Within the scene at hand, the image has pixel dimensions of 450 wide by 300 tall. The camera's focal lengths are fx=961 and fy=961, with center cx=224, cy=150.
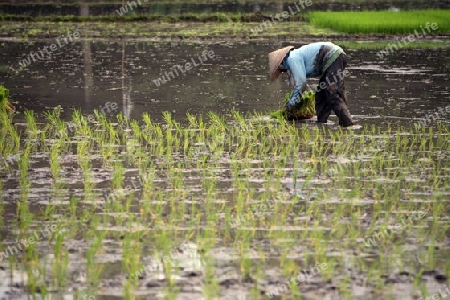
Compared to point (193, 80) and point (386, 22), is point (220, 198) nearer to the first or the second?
point (193, 80)

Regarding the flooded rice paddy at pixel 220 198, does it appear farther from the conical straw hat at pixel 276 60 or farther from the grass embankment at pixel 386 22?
the grass embankment at pixel 386 22

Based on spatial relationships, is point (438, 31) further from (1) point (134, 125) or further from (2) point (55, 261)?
(2) point (55, 261)

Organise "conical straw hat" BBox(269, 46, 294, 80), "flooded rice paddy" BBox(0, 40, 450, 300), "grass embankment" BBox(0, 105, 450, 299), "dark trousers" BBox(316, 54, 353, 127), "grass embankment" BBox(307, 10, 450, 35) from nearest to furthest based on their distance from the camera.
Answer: "flooded rice paddy" BBox(0, 40, 450, 300), "grass embankment" BBox(0, 105, 450, 299), "conical straw hat" BBox(269, 46, 294, 80), "dark trousers" BBox(316, 54, 353, 127), "grass embankment" BBox(307, 10, 450, 35)

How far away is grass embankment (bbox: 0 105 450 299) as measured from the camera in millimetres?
4996

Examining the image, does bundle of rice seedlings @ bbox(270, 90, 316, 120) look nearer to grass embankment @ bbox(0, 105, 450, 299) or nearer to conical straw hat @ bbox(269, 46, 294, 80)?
grass embankment @ bbox(0, 105, 450, 299)

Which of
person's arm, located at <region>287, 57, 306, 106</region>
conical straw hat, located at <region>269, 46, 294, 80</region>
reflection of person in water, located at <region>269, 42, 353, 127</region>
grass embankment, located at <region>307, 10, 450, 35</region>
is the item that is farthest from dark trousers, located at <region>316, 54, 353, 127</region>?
grass embankment, located at <region>307, 10, 450, 35</region>

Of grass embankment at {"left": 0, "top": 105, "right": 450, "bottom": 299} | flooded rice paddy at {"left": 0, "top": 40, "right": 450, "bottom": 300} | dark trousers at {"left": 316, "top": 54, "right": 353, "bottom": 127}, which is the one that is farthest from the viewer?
dark trousers at {"left": 316, "top": 54, "right": 353, "bottom": 127}

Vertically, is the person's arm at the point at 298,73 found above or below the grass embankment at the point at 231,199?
above

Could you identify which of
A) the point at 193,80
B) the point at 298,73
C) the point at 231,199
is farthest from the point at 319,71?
the point at 193,80

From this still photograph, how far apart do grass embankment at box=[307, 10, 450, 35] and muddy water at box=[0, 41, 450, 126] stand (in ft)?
5.37

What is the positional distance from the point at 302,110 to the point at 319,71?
52 cm

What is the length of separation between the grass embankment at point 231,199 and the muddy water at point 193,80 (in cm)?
131

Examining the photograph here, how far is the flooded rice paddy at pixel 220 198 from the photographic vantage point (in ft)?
15.8

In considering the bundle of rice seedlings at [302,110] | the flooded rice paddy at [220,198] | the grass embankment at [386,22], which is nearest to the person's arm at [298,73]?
the flooded rice paddy at [220,198]
